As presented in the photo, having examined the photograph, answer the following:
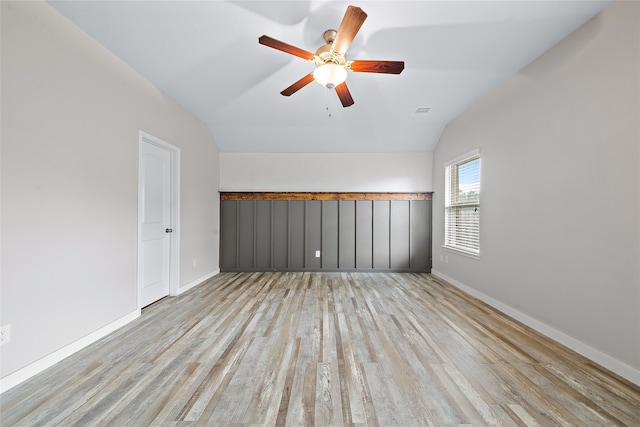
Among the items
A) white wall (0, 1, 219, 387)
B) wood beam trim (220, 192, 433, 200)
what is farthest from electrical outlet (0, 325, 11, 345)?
wood beam trim (220, 192, 433, 200)

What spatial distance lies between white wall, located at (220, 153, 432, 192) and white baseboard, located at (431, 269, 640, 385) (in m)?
2.72

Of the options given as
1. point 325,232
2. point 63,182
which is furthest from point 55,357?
point 325,232

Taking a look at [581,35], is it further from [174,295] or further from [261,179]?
[174,295]

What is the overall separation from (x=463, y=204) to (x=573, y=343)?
7.09ft

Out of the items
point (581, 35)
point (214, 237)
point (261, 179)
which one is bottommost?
point (214, 237)

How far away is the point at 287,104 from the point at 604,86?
3.18 m

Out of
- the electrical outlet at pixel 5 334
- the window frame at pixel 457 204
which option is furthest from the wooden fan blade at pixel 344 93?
the electrical outlet at pixel 5 334

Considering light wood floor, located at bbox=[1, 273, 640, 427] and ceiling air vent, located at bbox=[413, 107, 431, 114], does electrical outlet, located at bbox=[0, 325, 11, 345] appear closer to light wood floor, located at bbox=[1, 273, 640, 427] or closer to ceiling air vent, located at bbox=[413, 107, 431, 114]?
light wood floor, located at bbox=[1, 273, 640, 427]

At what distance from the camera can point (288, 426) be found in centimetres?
129

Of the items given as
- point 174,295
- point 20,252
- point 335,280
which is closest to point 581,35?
point 335,280

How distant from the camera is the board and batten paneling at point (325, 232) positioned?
4.90 meters

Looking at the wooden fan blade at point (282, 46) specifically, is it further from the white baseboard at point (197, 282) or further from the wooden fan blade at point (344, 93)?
the white baseboard at point (197, 282)

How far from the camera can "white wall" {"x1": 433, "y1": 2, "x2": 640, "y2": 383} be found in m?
1.72

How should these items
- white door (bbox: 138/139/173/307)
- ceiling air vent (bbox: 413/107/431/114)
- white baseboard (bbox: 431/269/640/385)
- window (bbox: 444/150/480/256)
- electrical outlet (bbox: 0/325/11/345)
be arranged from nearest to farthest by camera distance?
electrical outlet (bbox: 0/325/11/345) → white baseboard (bbox: 431/269/640/385) → white door (bbox: 138/139/173/307) → window (bbox: 444/150/480/256) → ceiling air vent (bbox: 413/107/431/114)
